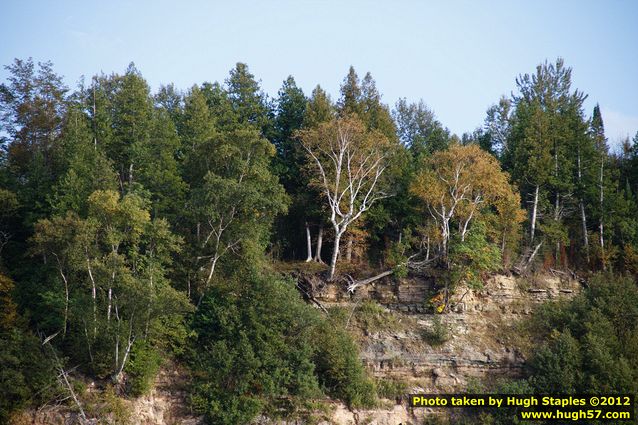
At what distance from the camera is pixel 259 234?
36.5 metres

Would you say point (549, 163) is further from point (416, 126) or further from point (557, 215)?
point (416, 126)

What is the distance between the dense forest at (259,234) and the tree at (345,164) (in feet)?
0.46

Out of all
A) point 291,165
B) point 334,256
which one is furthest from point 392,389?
point 291,165

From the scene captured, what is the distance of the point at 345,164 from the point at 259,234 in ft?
26.7

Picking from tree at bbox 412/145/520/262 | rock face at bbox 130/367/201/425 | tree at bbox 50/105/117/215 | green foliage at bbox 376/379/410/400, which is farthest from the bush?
tree at bbox 412/145/520/262

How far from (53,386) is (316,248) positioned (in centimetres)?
1891

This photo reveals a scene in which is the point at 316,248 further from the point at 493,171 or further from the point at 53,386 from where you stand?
the point at 53,386

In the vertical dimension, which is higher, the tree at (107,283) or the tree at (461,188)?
the tree at (461,188)

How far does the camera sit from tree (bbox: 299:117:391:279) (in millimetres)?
39688

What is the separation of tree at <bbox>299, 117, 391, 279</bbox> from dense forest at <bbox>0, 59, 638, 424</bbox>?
140 millimetres

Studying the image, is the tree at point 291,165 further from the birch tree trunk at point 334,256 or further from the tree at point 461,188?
the tree at point 461,188

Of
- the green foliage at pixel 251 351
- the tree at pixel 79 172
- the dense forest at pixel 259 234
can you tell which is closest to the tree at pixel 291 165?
the dense forest at pixel 259 234

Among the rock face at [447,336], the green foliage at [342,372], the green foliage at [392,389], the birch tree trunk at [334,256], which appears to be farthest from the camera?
the birch tree trunk at [334,256]

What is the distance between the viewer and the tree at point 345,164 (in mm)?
39688
